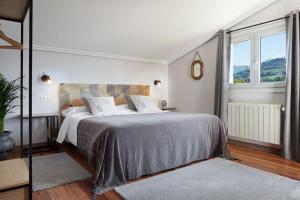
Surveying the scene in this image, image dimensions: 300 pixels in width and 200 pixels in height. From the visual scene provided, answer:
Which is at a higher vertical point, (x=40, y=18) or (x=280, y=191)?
(x=40, y=18)

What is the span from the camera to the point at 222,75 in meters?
3.99

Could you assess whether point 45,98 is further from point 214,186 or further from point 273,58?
point 273,58

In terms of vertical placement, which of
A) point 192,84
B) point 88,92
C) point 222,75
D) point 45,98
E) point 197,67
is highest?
point 197,67

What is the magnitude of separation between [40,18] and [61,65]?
3.38 feet

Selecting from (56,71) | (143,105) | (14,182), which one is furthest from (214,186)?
(56,71)

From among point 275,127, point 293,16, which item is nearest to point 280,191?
point 275,127

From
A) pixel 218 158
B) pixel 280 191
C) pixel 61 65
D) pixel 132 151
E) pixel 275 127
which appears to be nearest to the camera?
pixel 280 191

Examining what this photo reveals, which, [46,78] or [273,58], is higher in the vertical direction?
[273,58]

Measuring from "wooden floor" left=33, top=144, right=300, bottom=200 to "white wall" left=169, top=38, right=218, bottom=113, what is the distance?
1.16 metres

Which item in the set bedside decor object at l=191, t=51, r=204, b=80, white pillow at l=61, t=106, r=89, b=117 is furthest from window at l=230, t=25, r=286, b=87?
white pillow at l=61, t=106, r=89, b=117

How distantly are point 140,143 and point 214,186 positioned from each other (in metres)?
0.91

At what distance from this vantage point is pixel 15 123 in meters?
3.45

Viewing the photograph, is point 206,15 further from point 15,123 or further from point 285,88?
point 15,123

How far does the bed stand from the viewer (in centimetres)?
216
